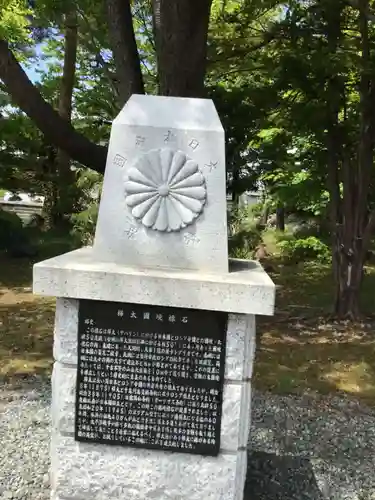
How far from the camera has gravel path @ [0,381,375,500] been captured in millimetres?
3613

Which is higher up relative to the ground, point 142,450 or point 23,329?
point 142,450

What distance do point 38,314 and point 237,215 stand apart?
6.22 m

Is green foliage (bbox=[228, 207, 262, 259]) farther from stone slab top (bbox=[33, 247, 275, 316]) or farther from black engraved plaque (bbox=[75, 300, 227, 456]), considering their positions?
stone slab top (bbox=[33, 247, 275, 316])

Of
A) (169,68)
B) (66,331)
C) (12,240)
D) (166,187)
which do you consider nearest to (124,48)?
(169,68)

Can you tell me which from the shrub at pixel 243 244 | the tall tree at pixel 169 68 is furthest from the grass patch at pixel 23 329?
the shrub at pixel 243 244

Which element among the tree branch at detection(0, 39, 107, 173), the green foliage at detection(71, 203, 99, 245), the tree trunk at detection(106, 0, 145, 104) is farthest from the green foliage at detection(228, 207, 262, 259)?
the tree branch at detection(0, 39, 107, 173)

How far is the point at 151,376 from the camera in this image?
9.96 feet

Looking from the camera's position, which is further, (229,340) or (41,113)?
(41,113)

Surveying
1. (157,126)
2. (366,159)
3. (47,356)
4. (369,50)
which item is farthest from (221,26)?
(157,126)

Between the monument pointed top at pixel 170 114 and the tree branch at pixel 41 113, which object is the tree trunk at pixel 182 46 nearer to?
the tree branch at pixel 41 113

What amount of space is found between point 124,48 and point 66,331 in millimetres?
4323

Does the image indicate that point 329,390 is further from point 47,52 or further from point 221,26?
point 47,52

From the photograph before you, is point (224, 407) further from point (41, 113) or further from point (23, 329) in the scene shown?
point (23, 329)

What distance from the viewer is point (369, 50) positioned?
24.5 ft
